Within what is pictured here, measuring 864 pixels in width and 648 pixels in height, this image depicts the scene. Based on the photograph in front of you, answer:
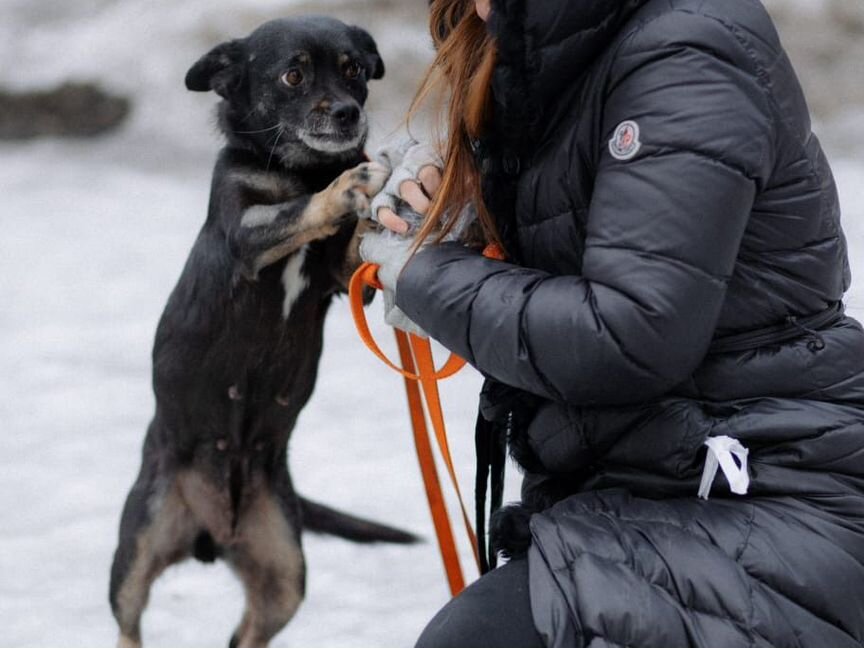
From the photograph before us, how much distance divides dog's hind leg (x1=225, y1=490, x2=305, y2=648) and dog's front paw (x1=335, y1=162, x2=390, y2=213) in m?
1.03

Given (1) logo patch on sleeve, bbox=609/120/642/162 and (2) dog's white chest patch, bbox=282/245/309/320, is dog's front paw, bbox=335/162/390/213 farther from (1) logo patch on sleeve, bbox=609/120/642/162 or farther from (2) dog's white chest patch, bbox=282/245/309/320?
(1) logo patch on sleeve, bbox=609/120/642/162

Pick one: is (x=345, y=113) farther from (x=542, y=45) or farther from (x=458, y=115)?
(x=542, y=45)

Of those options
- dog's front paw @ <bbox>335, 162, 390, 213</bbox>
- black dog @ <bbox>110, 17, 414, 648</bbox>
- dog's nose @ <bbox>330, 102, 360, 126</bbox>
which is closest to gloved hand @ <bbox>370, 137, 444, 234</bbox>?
dog's front paw @ <bbox>335, 162, 390, 213</bbox>

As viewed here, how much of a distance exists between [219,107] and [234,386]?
2.33 ft

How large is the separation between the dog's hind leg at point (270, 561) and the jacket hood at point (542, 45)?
167cm

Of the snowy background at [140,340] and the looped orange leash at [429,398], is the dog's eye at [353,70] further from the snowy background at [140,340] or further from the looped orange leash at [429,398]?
the looped orange leash at [429,398]

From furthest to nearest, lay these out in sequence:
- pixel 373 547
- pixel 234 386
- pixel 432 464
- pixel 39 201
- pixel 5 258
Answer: pixel 39 201 < pixel 5 258 < pixel 373 547 < pixel 234 386 < pixel 432 464

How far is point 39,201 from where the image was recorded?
7.52 m

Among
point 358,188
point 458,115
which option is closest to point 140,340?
point 358,188

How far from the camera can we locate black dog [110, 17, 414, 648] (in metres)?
2.93

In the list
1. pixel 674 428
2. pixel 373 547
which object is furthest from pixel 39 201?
pixel 674 428


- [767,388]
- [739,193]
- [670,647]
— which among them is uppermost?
[739,193]

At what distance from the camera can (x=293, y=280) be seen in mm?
3006

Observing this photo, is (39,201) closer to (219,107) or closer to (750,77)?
(219,107)
